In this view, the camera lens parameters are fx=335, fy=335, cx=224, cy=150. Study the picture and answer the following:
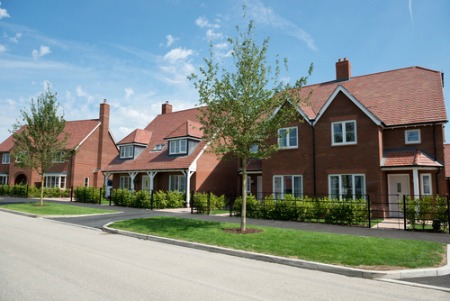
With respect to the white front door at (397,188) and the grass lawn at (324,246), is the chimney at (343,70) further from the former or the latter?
the grass lawn at (324,246)

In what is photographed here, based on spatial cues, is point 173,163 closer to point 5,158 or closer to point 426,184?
point 426,184

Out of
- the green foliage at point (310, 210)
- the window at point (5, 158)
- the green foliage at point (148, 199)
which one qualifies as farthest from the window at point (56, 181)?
the green foliage at point (310, 210)

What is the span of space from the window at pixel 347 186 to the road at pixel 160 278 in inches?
477

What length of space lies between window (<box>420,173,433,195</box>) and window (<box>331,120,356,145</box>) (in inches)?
161

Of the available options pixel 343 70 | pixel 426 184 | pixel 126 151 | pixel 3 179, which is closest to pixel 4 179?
pixel 3 179

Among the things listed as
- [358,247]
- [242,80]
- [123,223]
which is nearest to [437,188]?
[358,247]

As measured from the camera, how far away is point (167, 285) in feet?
20.4

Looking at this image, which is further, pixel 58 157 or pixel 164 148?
pixel 164 148

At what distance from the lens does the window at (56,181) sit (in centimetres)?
3991

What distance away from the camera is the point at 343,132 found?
20062mm

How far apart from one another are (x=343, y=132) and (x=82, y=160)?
31.9 meters

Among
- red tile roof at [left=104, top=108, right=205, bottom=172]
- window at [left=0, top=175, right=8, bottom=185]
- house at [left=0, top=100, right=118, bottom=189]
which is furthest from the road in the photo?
window at [left=0, top=175, right=8, bottom=185]

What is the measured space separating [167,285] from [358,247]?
5983mm

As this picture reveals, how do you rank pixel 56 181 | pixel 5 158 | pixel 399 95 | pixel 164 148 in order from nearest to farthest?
pixel 399 95, pixel 164 148, pixel 56 181, pixel 5 158
